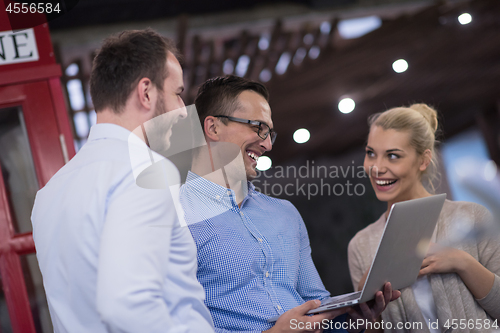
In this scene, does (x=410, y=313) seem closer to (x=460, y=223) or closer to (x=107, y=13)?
(x=460, y=223)

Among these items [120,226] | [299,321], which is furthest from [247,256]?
[120,226]

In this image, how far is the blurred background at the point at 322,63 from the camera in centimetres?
383

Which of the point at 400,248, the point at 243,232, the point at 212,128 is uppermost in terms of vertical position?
the point at 212,128

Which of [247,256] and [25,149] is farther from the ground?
[25,149]

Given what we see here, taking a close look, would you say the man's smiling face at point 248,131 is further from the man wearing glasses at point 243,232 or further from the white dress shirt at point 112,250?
the white dress shirt at point 112,250

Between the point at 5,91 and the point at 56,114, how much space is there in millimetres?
213

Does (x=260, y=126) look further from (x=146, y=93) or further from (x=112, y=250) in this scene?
(x=112, y=250)

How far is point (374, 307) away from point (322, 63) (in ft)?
9.56

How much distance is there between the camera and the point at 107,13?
163 inches

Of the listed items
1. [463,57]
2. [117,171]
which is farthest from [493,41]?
[117,171]

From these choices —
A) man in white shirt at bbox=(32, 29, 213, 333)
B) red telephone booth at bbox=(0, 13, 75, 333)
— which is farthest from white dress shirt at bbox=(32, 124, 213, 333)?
red telephone booth at bbox=(0, 13, 75, 333)

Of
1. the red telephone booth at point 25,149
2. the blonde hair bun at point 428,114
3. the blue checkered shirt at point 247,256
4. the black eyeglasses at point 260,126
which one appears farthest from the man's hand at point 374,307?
the red telephone booth at point 25,149

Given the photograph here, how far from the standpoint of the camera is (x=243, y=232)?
1.35 metres

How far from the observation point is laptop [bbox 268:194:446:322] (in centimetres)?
119
